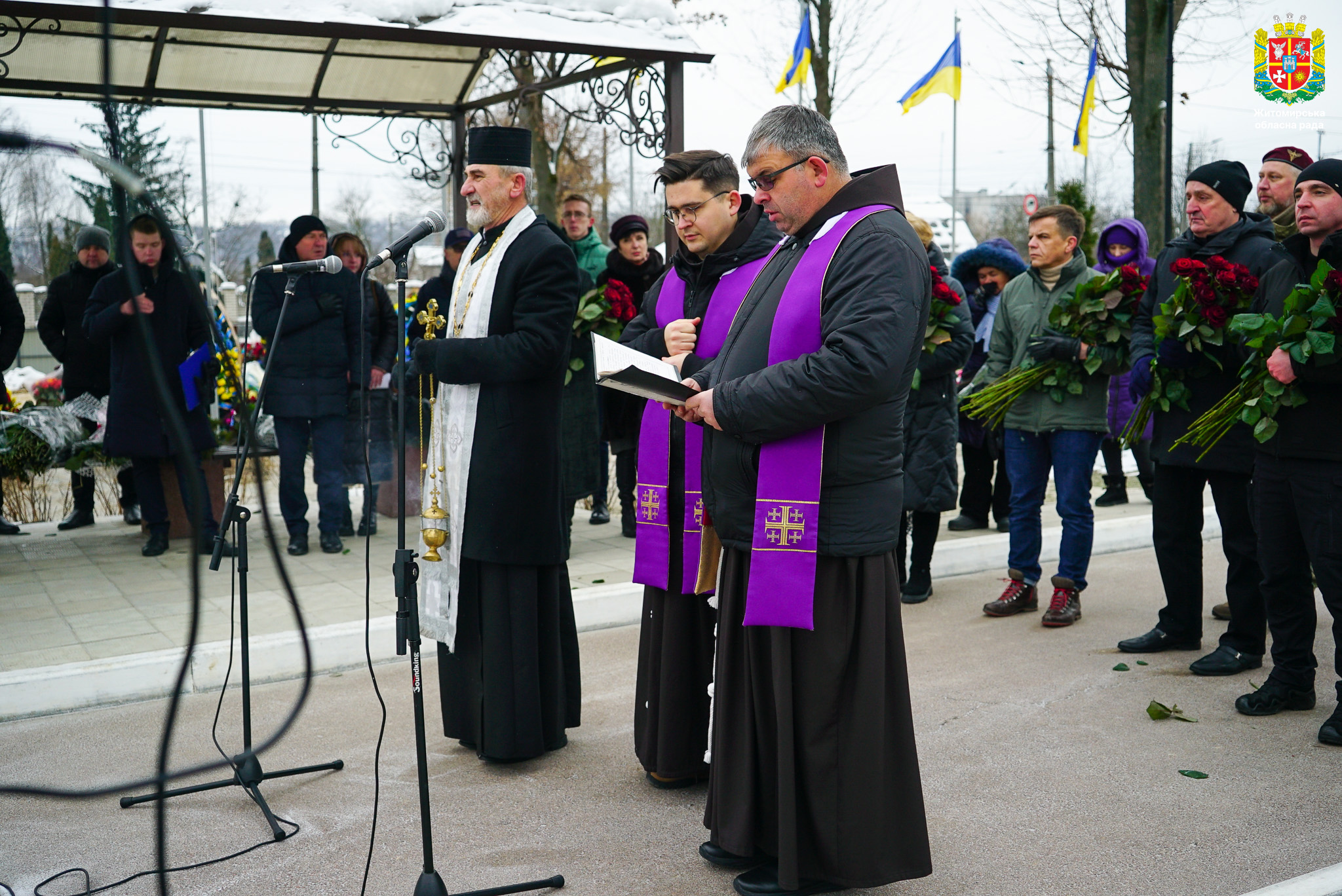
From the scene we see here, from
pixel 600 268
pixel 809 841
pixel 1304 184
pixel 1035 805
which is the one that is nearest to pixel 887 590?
pixel 809 841

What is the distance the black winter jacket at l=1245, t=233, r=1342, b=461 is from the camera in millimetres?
4262

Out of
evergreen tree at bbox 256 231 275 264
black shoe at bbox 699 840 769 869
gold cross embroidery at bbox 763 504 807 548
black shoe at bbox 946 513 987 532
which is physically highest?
evergreen tree at bbox 256 231 275 264

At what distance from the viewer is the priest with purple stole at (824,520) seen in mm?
3029

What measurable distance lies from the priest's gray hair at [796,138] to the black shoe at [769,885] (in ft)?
6.30

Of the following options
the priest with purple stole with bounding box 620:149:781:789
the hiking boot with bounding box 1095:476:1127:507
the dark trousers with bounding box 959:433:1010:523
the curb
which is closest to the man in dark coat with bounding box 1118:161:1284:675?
the priest with purple stole with bounding box 620:149:781:789

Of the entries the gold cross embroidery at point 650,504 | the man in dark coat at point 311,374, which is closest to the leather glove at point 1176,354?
the gold cross embroidery at point 650,504

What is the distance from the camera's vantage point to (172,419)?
1.72 metres

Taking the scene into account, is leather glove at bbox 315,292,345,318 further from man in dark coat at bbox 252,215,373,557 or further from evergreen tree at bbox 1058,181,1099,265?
evergreen tree at bbox 1058,181,1099,265

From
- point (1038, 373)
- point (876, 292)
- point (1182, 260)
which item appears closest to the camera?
point (876, 292)

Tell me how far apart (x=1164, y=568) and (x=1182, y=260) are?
1.50 meters

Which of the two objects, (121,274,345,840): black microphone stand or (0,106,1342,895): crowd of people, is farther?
(121,274,345,840): black microphone stand

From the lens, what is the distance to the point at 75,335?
8211 millimetres

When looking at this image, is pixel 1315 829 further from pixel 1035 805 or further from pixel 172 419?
pixel 172 419

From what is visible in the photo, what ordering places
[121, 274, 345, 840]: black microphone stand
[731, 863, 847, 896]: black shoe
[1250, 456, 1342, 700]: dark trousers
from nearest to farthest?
1. [731, 863, 847, 896]: black shoe
2. [121, 274, 345, 840]: black microphone stand
3. [1250, 456, 1342, 700]: dark trousers
